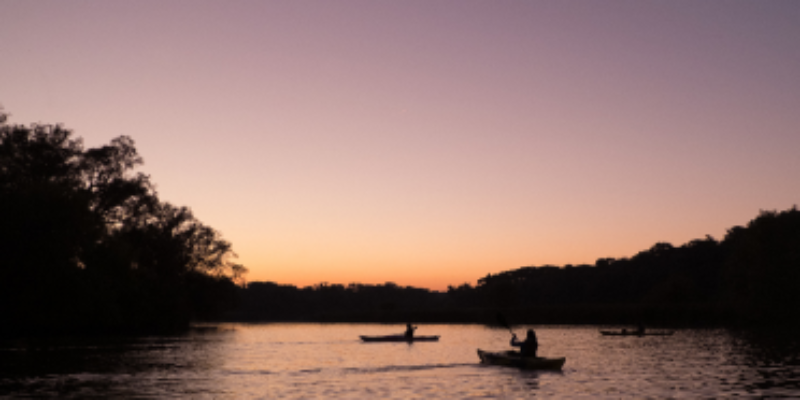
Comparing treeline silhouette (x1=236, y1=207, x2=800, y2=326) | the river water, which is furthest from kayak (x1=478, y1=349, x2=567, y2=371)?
treeline silhouette (x1=236, y1=207, x2=800, y2=326)

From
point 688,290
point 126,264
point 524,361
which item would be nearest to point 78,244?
point 126,264

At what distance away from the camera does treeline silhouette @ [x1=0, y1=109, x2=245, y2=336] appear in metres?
46.3

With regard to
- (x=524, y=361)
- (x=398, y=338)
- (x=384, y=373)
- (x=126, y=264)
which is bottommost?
(x=384, y=373)

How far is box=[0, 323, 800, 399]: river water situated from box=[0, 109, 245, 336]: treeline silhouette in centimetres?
368

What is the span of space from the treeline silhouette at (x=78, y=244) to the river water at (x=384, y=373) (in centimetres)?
368

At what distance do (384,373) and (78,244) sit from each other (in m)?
28.4

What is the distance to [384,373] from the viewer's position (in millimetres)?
31344

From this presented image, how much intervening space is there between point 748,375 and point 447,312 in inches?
3096

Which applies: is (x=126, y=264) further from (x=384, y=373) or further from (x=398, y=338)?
(x=384, y=373)

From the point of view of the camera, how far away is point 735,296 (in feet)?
255

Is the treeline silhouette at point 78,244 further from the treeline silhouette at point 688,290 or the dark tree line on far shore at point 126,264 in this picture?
the treeline silhouette at point 688,290

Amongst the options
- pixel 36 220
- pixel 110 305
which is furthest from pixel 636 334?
pixel 36 220

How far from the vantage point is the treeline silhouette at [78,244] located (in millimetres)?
46344

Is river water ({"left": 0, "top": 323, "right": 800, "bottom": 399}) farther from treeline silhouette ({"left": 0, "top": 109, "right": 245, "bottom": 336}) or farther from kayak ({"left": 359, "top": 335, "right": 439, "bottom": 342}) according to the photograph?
kayak ({"left": 359, "top": 335, "right": 439, "bottom": 342})
